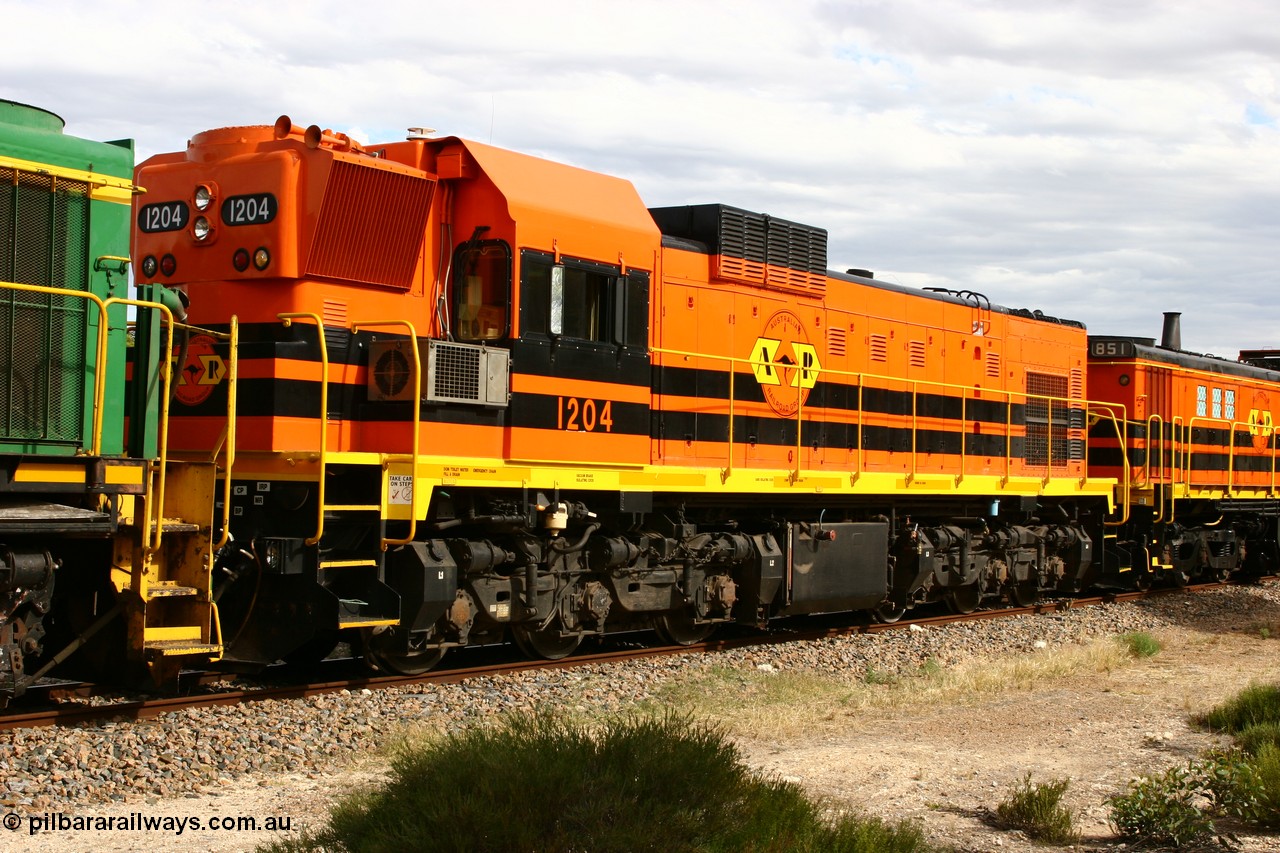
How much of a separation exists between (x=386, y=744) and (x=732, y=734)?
89.9 inches

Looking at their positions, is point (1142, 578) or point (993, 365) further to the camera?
point (1142, 578)

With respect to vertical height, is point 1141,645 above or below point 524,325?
below

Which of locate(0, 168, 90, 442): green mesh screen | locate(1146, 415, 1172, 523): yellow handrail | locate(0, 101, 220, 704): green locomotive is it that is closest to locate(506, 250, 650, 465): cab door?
locate(0, 101, 220, 704): green locomotive

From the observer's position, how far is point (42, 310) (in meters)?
7.83

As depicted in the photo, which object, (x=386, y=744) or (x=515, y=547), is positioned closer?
(x=386, y=744)

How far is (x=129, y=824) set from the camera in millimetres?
6398

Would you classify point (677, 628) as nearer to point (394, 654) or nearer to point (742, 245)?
point (394, 654)

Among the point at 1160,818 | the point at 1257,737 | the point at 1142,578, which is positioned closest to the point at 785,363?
the point at 1257,737

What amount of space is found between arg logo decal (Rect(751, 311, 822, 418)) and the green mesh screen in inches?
274

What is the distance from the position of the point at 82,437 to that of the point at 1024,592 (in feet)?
43.1

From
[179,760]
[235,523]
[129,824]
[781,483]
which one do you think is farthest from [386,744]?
[781,483]

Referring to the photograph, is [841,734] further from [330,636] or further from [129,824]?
[129,824]

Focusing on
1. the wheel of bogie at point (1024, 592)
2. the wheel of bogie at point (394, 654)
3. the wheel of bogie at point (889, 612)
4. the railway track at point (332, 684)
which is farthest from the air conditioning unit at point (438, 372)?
the wheel of bogie at point (1024, 592)

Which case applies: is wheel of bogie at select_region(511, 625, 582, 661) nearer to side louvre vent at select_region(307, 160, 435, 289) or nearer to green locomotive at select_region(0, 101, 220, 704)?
side louvre vent at select_region(307, 160, 435, 289)
